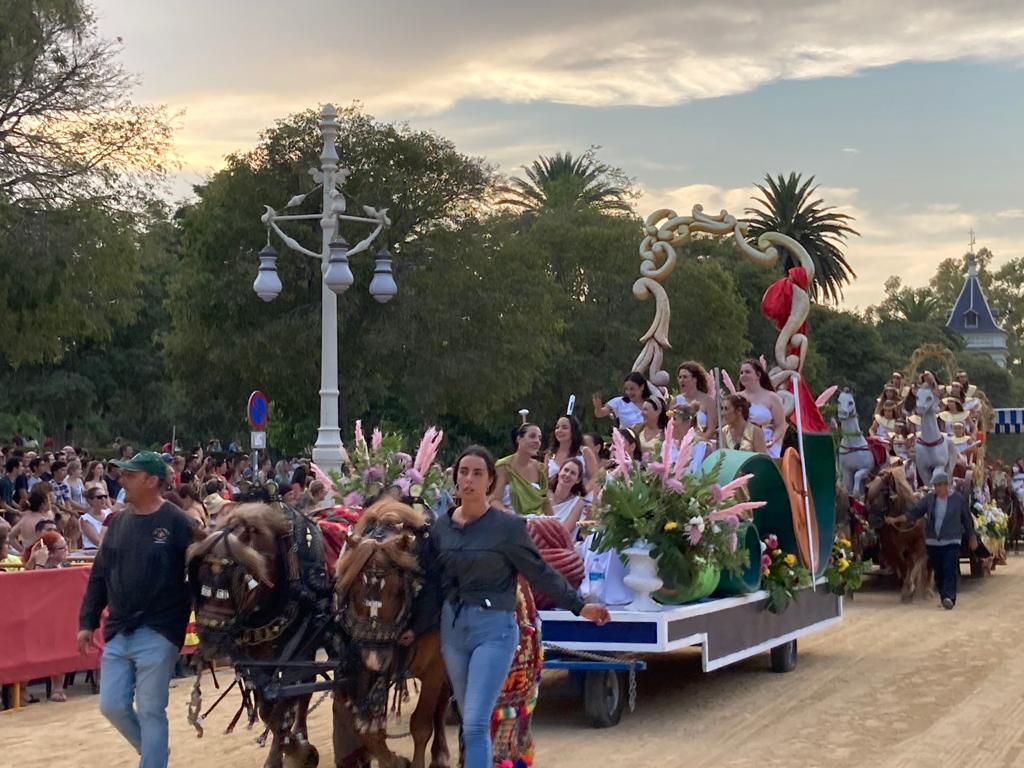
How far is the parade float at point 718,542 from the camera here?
30.7 feet

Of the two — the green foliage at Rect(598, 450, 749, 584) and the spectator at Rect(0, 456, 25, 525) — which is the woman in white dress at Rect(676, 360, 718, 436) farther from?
the spectator at Rect(0, 456, 25, 525)

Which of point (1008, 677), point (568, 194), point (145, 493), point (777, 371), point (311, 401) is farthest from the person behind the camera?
point (568, 194)

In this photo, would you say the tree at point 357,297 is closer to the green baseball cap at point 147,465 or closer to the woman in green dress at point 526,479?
the woman in green dress at point 526,479

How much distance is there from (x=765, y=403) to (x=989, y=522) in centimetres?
1092

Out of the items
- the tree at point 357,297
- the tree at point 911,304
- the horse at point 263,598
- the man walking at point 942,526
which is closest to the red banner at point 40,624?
the horse at point 263,598

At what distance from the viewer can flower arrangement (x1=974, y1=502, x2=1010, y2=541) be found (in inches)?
819

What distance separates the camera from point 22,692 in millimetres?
11078

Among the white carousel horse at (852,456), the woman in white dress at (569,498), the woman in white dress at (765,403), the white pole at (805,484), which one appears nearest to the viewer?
the woman in white dress at (569,498)

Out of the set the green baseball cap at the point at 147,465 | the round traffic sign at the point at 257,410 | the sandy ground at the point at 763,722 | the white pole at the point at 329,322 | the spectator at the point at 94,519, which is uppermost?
the white pole at the point at 329,322

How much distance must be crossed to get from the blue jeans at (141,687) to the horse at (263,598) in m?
0.21

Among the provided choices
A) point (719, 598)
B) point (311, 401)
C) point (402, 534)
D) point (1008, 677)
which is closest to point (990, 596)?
point (1008, 677)

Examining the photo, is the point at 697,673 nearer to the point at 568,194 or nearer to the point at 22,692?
the point at 22,692

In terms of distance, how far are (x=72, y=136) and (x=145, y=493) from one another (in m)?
19.3

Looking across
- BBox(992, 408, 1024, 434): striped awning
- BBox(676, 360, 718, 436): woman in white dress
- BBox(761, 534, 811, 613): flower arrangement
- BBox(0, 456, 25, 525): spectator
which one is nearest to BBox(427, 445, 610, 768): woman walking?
BBox(761, 534, 811, 613): flower arrangement
